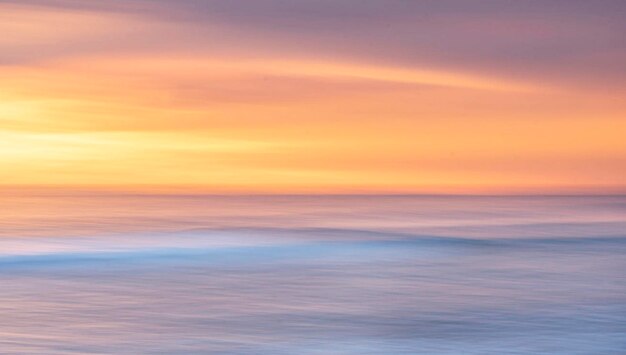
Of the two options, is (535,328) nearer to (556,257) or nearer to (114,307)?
(114,307)

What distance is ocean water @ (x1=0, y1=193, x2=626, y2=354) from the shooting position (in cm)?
341

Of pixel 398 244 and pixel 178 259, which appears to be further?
pixel 398 244

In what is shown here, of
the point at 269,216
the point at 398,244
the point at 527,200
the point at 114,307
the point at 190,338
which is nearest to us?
the point at 190,338

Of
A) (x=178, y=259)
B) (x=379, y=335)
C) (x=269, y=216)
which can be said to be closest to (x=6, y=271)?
(x=178, y=259)

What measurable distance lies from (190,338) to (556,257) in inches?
96.6

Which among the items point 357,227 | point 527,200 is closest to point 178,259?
point 357,227

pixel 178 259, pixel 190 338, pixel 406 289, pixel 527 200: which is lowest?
pixel 190 338

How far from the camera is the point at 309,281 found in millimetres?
4523

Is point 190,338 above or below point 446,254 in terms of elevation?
below

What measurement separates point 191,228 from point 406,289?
234cm

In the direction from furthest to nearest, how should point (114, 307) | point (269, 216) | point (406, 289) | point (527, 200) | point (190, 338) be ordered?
point (527, 200) < point (269, 216) < point (406, 289) < point (114, 307) < point (190, 338)

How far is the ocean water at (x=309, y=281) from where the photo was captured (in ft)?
11.2

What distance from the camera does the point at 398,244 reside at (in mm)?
5770

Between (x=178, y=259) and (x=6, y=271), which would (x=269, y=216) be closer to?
(x=178, y=259)
